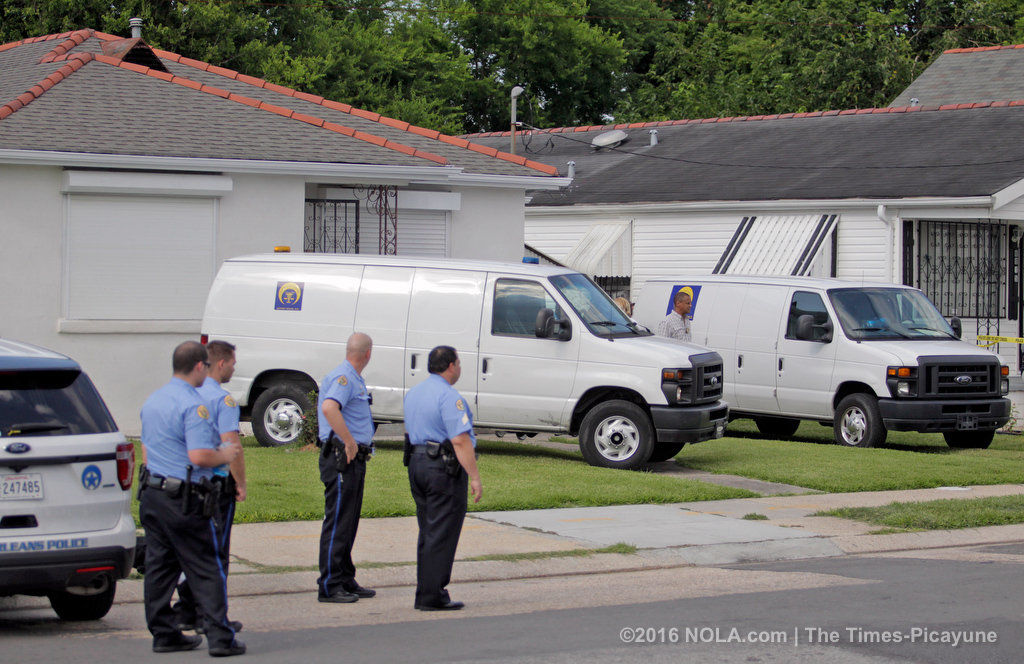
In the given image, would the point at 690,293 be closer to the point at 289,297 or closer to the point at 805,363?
the point at 805,363

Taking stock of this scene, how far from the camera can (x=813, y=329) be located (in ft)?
54.6

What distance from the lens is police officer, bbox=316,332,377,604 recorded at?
820 cm

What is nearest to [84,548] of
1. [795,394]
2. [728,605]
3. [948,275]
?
[728,605]

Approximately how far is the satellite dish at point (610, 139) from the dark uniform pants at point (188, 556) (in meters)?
24.7

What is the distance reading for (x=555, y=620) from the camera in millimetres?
7887

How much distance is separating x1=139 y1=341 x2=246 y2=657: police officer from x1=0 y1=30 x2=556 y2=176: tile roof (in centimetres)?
1011

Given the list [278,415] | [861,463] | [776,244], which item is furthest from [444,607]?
[776,244]

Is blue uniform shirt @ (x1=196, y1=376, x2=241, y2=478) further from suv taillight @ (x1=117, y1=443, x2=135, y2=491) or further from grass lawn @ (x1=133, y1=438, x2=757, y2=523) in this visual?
grass lawn @ (x1=133, y1=438, x2=757, y2=523)

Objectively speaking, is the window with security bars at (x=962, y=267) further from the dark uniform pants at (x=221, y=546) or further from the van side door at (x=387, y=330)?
the dark uniform pants at (x=221, y=546)

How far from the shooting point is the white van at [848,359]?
52.7ft

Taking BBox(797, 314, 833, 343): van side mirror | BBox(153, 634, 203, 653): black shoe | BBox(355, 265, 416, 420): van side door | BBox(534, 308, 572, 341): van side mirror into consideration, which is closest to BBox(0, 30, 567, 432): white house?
BBox(355, 265, 416, 420): van side door

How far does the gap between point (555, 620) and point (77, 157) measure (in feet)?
34.3

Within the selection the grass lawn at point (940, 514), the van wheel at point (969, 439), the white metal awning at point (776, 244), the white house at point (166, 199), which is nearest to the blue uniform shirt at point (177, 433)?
the grass lawn at point (940, 514)

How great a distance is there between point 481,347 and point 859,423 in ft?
16.5
